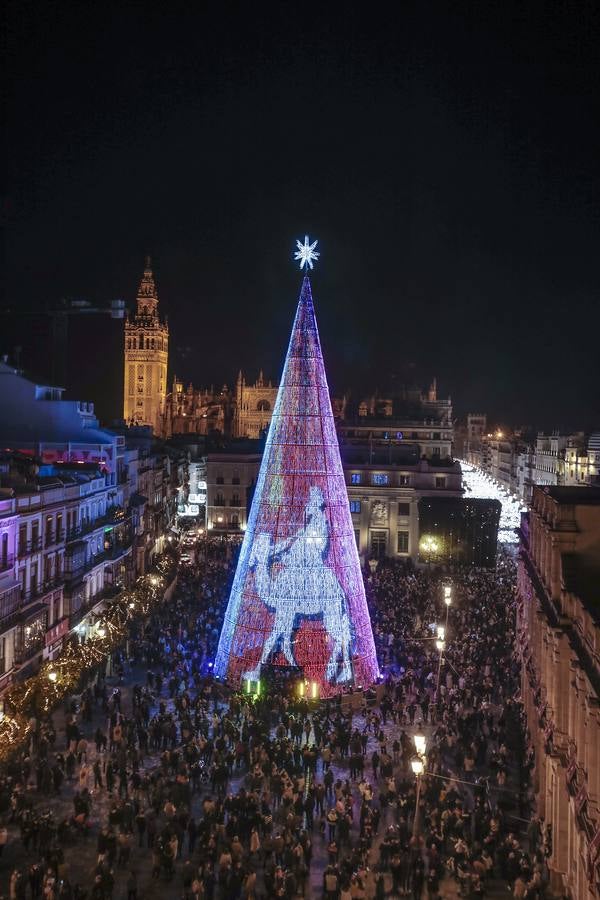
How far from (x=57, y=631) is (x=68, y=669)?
6030 millimetres

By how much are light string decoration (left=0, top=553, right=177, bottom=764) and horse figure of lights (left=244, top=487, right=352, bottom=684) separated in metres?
6.26

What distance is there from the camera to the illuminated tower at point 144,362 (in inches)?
6225

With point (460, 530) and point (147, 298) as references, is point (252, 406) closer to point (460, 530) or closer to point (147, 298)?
point (147, 298)

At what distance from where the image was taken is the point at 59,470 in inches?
1572

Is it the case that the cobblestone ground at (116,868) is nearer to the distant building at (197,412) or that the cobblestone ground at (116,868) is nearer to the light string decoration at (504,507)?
the light string decoration at (504,507)

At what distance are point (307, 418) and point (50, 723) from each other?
13122 mm

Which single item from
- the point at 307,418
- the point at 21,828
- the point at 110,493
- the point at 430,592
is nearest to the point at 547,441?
the point at 430,592

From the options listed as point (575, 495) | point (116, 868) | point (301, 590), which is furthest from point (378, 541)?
point (116, 868)

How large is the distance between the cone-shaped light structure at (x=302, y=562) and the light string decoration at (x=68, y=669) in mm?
5198

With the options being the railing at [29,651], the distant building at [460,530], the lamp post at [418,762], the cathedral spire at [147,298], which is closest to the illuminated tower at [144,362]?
the cathedral spire at [147,298]

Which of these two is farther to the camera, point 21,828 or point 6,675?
point 6,675

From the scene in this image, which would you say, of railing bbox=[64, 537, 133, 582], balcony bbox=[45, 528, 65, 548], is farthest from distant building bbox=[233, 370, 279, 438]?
balcony bbox=[45, 528, 65, 548]

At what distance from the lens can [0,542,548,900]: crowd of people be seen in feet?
55.3

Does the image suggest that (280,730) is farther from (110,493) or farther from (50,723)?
(110,493)
